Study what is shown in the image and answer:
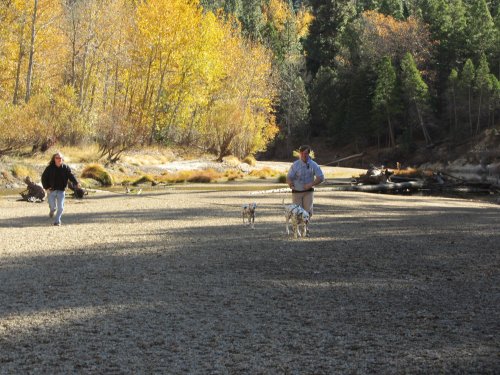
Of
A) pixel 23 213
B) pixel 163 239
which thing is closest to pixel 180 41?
pixel 23 213

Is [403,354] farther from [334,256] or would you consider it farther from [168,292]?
[334,256]

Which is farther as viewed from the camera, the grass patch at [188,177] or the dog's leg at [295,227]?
the grass patch at [188,177]

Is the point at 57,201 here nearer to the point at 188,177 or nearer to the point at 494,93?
the point at 188,177

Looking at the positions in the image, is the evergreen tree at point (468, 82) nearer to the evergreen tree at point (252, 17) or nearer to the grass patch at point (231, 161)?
the grass patch at point (231, 161)

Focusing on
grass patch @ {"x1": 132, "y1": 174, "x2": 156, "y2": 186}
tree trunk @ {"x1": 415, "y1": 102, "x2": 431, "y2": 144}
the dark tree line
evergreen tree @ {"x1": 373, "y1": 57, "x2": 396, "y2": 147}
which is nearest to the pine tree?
the dark tree line

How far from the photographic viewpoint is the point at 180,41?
46.9m

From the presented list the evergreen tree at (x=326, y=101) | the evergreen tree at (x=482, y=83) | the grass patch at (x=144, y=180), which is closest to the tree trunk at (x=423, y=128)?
the evergreen tree at (x=482, y=83)

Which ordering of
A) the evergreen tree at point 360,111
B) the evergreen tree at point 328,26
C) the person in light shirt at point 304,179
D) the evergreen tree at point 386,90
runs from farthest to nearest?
the evergreen tree at point 328,26 → the evergreen tree at point 360,111 → the evergreen tree at point 386,90 → the person in light shirt at point 304,179

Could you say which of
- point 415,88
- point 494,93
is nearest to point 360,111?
point 415,88

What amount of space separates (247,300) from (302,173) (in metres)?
6.13

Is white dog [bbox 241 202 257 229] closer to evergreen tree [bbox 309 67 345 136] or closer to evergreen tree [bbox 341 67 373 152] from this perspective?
evergreen tree [bbox 341 67 373 152]

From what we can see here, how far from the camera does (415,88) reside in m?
66.4

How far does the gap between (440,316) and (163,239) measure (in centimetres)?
737

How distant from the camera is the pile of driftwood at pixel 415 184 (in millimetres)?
32000
